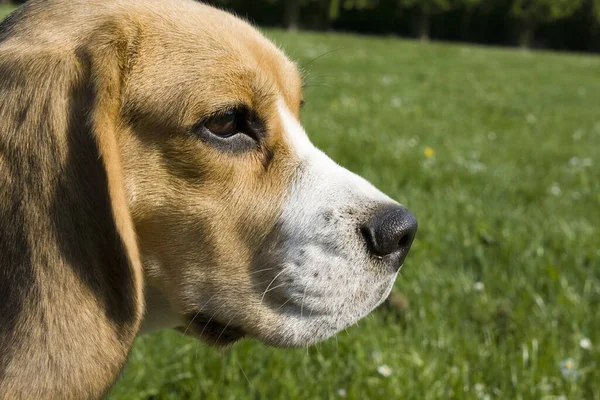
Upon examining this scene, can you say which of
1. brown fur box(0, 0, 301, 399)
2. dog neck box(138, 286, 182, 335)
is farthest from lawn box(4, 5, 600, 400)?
brown fur box(0, 0, 301, 399)

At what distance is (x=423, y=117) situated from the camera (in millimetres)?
10062

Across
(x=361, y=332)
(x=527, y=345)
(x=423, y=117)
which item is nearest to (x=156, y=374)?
(x=361, y=332)

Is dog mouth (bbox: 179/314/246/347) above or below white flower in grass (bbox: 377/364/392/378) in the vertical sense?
above

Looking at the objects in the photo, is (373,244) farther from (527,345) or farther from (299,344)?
(527,345)

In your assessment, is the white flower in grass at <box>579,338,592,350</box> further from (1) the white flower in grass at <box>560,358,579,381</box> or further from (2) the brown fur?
(2) the brown fur

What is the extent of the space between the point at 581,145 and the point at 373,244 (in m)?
7.33

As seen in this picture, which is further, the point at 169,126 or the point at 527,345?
the point at 527,345

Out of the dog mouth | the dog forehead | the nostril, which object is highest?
Result: the dog forehead

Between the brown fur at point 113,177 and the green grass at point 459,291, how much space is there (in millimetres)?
1128

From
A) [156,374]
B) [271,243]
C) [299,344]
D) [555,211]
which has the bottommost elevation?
[555,211]

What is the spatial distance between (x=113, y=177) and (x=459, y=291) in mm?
2777

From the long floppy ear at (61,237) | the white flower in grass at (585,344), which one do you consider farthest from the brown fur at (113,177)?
the white flower in grass at (585,344)

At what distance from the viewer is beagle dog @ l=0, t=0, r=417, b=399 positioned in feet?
7.18

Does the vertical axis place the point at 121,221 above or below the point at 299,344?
above
